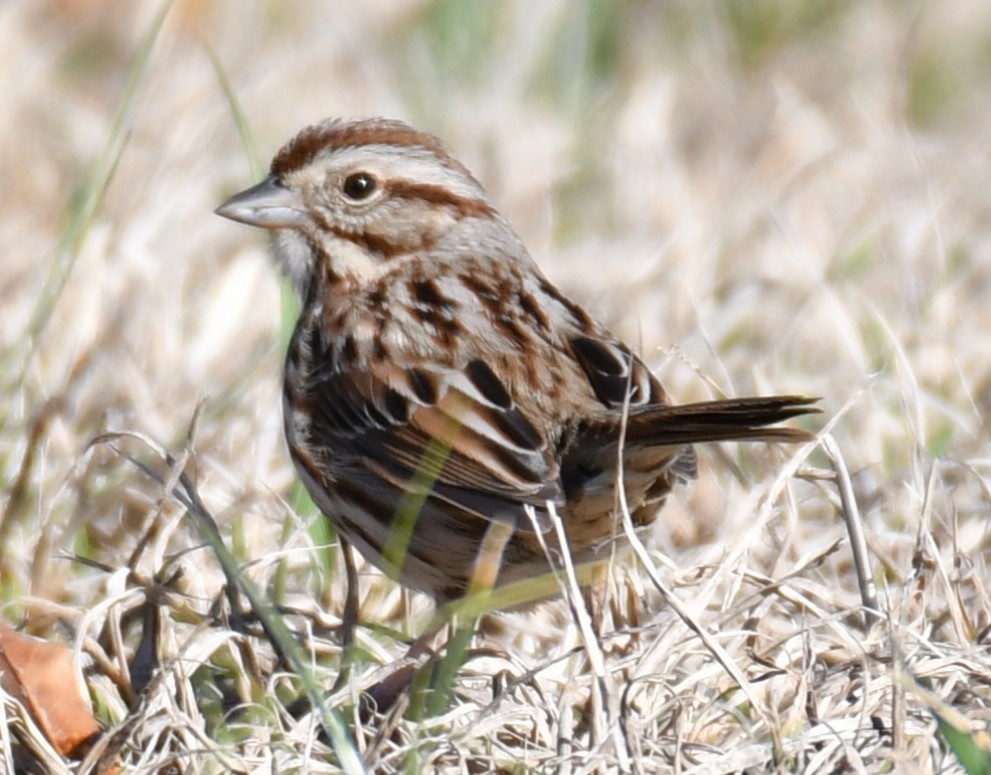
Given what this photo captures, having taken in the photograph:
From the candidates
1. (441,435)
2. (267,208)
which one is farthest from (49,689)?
(267,208)

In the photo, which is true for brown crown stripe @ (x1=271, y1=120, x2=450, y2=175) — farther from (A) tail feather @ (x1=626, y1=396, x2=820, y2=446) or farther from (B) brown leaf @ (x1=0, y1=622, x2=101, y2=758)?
(B) brown leaf @ (x1=0, y1=622, x2=101, y2=758)

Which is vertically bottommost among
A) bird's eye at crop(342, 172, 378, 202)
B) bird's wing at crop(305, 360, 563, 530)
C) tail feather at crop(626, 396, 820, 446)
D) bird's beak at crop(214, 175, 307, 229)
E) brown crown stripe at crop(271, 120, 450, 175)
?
bird's wing at crop(305, 360, 563, 530)

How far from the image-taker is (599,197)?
6074 mm

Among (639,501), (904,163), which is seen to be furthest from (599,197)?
(639,501)

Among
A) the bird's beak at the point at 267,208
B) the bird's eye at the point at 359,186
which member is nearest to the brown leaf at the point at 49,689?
the bird's beak at the point at 267,208

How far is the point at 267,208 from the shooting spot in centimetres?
391

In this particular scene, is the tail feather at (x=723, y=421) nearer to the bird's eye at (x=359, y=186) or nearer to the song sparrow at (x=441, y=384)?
the song sparrow at (x=441, y=384)

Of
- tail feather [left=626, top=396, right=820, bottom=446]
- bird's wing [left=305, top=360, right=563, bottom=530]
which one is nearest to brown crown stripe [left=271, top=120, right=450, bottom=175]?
bird's wing [left=305, top=360, right=563, bottom=530]

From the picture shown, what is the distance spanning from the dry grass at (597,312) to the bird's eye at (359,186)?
48 centimetres

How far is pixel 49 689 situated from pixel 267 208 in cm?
127

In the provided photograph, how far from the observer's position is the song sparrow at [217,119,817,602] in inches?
125

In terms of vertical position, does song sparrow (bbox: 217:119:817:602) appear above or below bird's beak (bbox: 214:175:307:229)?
below

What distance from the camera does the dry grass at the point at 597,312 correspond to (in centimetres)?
291

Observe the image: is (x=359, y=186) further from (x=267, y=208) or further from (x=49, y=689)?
(x=49, y=689)
